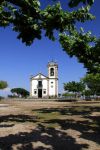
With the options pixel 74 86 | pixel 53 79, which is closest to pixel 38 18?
pixel 74 86

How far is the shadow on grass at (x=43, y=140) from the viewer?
560 inches

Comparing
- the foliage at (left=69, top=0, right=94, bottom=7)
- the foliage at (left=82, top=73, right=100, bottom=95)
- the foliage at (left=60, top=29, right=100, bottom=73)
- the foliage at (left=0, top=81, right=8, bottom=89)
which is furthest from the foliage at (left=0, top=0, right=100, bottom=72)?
the foliage at (left=0, top=81, right=8, bottom=89)

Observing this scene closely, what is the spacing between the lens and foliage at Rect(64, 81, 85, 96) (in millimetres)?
118650

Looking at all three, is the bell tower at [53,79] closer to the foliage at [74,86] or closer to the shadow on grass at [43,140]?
the foliage at [74,86]

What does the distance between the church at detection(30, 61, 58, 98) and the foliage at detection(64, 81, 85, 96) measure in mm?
12073

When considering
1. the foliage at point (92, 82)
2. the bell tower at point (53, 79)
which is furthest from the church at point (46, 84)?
the foliage at point (92, 82)

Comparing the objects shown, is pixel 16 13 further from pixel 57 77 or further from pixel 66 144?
pixel 57 77

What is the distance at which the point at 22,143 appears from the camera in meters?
14.8

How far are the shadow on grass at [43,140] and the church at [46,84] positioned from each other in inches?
4708

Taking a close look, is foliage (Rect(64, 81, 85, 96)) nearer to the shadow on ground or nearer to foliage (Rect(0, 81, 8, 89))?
foliage (Rect(0, 81, 8, 89))

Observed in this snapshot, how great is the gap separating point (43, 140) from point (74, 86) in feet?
352

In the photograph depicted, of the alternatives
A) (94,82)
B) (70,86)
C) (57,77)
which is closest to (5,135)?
(94,82)

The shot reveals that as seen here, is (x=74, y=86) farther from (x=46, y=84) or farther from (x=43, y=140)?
(x=43, y=140)

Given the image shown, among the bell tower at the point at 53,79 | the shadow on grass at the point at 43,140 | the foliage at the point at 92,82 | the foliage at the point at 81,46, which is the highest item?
the bell tower at the point at 53,79
